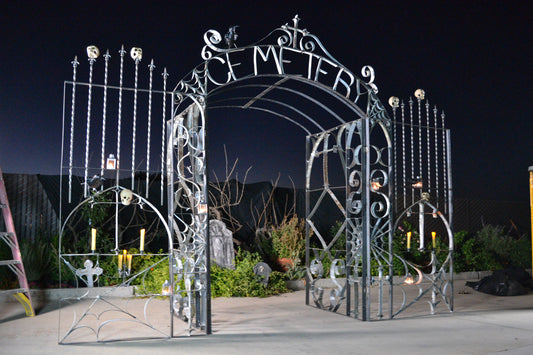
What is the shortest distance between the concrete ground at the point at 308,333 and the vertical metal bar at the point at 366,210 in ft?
1.04

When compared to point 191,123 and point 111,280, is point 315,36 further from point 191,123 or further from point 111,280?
point 111,280

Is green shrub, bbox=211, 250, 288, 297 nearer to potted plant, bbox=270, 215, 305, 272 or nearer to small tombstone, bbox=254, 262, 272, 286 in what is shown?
small tombstone, bbox=254, 262, 272, 286

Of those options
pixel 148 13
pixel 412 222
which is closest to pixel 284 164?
pixel 412 222

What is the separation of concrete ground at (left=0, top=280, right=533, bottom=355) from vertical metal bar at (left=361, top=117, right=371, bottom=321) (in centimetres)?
32

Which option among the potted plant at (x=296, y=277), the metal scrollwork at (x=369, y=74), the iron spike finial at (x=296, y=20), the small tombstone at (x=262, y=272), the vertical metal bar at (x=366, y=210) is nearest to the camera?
the iron spike finial at (x=296, y=20)

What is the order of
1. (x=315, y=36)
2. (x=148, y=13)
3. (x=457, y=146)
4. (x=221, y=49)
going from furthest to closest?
(x=457, y=146), (x=148, y=13), (x=315, y=36), (x=221, y=49)

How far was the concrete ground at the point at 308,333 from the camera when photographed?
476cm

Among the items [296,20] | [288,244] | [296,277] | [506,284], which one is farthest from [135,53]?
[506,284]

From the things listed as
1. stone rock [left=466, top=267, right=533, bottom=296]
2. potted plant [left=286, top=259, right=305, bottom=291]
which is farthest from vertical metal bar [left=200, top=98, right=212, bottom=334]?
stone rock [left=466, top=267, right=533, bottom=296]

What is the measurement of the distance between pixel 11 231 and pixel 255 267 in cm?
386

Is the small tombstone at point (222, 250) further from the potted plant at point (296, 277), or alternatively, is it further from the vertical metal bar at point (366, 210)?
the vertical metal bar at point (366, 210)

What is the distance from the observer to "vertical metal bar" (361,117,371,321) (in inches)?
241

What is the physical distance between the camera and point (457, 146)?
13773mm

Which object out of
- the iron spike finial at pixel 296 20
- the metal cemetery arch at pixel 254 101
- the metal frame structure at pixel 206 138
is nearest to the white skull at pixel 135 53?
the metal frame structure at pixel 206 138
